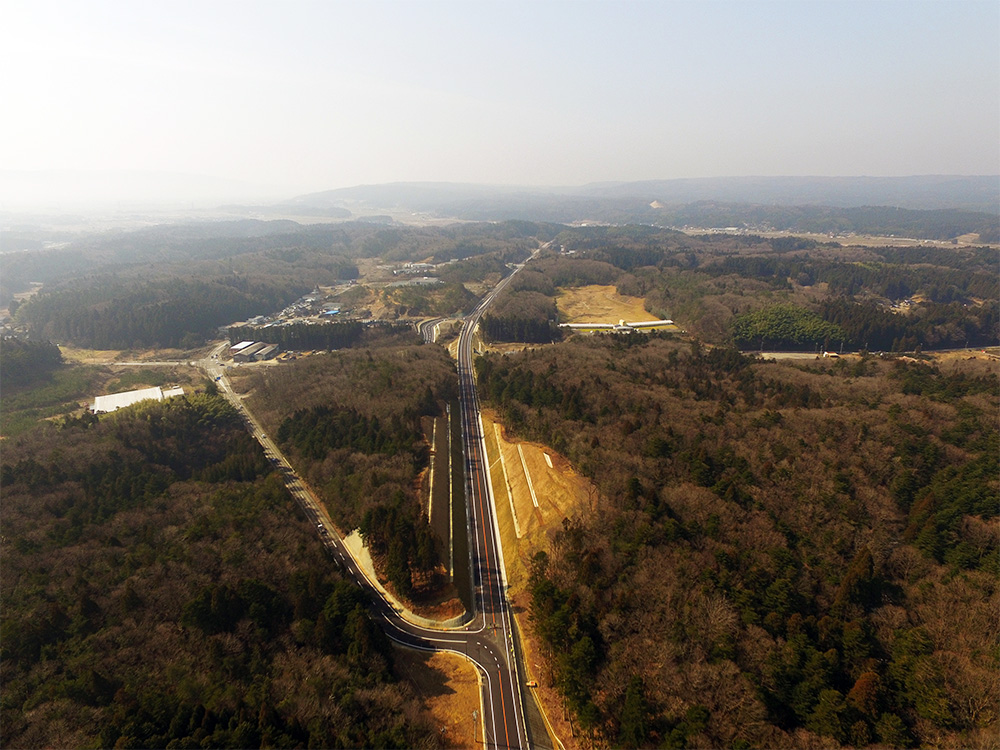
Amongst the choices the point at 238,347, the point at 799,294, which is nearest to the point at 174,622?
the point at 238,347

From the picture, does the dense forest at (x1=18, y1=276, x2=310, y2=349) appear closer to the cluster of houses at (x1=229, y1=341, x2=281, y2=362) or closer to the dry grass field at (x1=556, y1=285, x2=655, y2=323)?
the cluster of houses at (x1=229, y1=341, x2=281, y2=362)

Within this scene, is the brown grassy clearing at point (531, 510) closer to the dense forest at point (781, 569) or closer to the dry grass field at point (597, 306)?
the dense forest at point (781, 569)

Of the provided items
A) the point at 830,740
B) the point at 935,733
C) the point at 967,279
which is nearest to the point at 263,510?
the point at 830,740

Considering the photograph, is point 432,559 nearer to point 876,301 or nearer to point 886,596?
point 886,596

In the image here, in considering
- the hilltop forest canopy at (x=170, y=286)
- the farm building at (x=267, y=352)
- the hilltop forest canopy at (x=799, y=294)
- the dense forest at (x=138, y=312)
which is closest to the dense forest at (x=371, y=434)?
the farm building at (x=267, y=352)

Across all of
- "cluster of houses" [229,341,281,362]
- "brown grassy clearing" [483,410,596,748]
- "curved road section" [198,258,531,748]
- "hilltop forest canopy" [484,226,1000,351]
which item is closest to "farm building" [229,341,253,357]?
"cluster of houses" [229,341,281,362]
